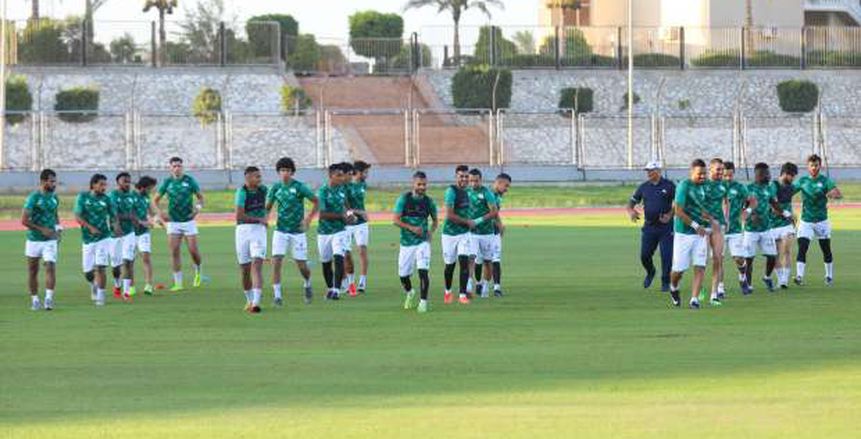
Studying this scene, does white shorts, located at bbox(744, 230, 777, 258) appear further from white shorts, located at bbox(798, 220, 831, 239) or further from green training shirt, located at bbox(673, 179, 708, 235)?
green training shirt, located at bbox(673, 179, 708, 235)

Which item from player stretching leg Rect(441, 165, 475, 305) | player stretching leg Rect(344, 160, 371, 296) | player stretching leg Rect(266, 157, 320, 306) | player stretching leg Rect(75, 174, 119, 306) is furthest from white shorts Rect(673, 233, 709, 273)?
player stretching leg Rect(75, 174, 119, 306)

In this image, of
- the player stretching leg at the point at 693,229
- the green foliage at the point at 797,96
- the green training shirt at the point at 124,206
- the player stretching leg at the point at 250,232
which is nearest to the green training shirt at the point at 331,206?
the player stretching leg at the point at 250,232

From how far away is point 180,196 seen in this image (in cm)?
2953

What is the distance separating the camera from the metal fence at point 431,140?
7206 cm

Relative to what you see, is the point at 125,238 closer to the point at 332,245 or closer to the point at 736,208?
the point at 332,245

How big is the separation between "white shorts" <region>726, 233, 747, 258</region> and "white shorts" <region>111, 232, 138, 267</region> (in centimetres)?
875

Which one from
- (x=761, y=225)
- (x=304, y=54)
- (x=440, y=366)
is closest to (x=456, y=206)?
(x=761, y=225)

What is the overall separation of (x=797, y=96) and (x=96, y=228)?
65.9 m

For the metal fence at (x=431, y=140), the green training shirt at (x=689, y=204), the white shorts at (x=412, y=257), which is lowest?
the white shorts at (x=412, y=257)

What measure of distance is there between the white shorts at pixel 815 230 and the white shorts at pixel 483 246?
533 centimetres

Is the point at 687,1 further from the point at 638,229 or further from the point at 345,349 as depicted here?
the point at 345,349

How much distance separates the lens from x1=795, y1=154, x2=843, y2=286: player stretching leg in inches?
1126

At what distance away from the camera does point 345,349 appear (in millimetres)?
19938

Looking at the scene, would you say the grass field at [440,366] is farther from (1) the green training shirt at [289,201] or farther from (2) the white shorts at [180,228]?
(2) the white shorts at [180,228]
